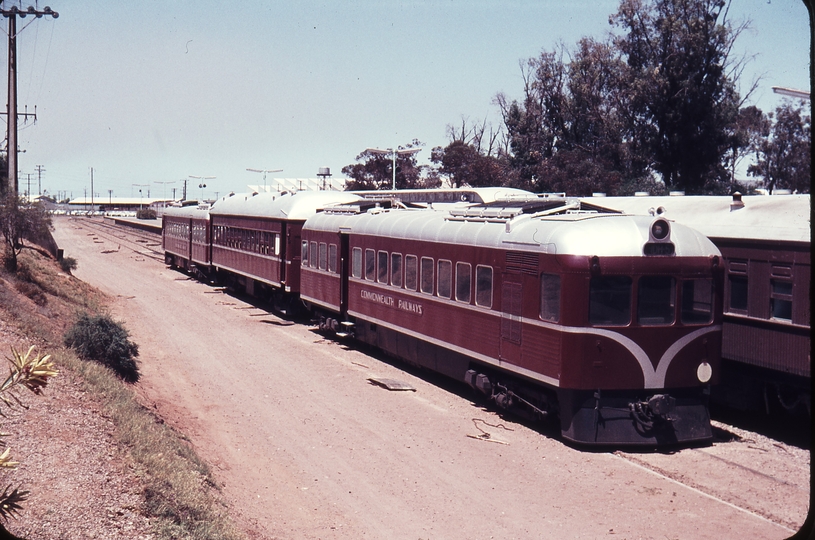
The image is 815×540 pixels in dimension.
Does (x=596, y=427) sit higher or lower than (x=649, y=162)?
lower

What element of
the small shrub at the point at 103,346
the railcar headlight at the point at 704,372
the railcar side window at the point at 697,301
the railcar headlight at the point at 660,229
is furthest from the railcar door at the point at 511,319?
the small shrub at the point at 103,346

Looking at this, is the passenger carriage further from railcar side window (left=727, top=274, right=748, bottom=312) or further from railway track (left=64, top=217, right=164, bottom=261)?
railway track (left=64, top=217, right=164, bottom=261)

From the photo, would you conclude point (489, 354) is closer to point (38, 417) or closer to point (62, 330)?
point (38, 417)

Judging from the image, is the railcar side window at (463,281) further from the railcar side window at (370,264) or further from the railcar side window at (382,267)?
the railcar side window at (370,264)

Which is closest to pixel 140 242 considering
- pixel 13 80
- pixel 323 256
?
pixel 13 80

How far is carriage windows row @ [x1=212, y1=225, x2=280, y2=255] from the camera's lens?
83.3ft

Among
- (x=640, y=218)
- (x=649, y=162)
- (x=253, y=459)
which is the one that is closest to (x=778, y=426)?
(x=640, y=218)

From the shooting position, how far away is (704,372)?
1159 centimetres

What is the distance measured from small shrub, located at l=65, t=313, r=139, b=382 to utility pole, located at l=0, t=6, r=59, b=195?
49.3 feet

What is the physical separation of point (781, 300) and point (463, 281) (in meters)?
5.14

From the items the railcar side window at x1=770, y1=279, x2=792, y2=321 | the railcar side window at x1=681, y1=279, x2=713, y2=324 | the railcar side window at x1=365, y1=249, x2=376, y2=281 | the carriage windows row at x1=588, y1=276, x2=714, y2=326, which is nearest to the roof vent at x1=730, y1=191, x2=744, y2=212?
the railcar side window at x1=770, y1=279, x2=792, y2=321

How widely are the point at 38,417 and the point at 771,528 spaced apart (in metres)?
8.53

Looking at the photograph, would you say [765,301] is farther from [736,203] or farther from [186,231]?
[186,231]

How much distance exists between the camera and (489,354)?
13203 mm
